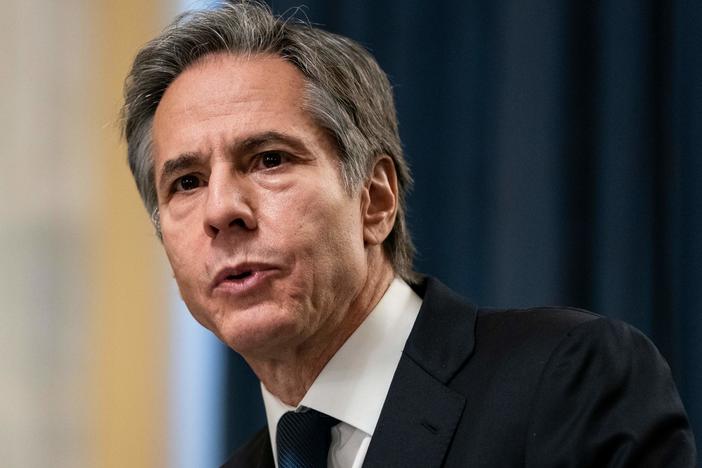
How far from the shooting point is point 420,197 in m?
2.10

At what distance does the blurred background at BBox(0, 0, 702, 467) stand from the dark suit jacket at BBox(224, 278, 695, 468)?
55cm

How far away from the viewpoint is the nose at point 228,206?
54.6 inches

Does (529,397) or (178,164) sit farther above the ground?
(178,164)

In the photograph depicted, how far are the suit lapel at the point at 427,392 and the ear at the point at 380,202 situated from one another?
0.12 meters

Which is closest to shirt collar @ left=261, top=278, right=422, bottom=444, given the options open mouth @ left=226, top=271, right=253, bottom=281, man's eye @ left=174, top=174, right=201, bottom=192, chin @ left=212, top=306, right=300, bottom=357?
chin @ left=212, top=306, right=300, bottom=357

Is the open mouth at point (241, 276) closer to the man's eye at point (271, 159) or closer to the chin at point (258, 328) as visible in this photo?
the chin at point (258, 328)

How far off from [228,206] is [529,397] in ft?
1.55

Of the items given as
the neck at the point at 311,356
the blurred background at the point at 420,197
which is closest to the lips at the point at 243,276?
the neck at the point at 311,356

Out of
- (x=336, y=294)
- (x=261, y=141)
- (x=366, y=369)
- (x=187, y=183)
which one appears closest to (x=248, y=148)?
(x=261, y=141)

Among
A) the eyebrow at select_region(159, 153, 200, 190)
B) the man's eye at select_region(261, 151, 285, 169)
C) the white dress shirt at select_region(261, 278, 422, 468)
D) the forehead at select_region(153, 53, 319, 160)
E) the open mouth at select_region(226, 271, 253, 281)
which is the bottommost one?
the white dress shirt at select_region(261, 278, 422, 468)

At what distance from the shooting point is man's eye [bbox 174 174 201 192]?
1.52 meters

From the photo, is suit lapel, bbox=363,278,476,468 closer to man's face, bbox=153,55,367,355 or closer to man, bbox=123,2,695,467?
man, bbox=123,2,695,467

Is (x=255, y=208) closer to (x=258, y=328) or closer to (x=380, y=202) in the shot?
(x=258, y=328)

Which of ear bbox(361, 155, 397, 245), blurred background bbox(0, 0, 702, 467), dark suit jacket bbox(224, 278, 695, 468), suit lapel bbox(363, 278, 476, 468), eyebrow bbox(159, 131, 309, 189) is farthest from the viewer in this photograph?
blurred background bbox(0, 0, 702, 467)
